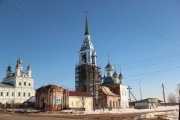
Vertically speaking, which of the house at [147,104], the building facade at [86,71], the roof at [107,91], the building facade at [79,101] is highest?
the building facade at [86,71]

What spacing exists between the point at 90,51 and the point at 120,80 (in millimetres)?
21262

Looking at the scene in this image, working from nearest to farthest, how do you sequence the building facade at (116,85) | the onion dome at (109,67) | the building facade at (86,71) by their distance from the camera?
1. the building facade at (86,71)
2. the building facade at (116,85)
3. the onion dome at (109,67)

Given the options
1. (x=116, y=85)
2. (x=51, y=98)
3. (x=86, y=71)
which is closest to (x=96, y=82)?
(x=86, y=71)

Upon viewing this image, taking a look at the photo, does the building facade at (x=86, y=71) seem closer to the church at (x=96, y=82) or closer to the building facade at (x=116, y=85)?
the church at (x=96, y=82)

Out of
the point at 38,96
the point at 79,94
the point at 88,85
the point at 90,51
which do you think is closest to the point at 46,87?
the point at 38,96

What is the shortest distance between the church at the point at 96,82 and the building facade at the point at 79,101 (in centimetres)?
698

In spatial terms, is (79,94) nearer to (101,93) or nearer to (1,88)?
(101,93)

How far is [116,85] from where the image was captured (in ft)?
282

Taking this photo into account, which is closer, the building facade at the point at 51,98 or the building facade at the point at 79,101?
the building facade at the point at 51,98

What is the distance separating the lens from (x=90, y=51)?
81688 mm

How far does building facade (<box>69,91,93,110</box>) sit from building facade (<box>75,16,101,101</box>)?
9.74 meters

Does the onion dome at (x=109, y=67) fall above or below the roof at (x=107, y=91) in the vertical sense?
above

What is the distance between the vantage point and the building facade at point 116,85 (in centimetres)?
8519

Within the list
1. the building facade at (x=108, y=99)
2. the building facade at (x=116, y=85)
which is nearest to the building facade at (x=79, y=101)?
the building facade at (x=108, y=99)
